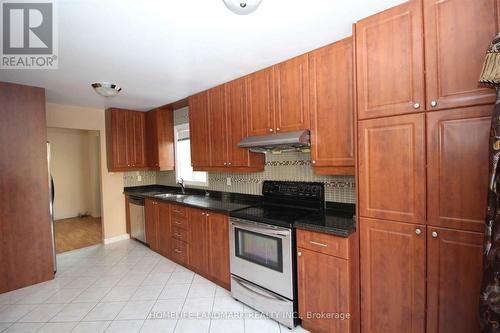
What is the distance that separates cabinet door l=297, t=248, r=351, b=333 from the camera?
1.75m

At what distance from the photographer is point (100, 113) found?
425 cm

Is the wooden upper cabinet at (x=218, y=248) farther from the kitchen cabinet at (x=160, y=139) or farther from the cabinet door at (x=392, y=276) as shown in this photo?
the kitchen cabinet at (x=160, y=139)

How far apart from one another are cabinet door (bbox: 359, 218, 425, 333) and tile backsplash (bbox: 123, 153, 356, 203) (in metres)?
0.64

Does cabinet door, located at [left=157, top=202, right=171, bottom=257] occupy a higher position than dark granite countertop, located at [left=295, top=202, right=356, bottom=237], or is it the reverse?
dark granite countertop, located at [left=295, top=202, right=356, bottom=237]

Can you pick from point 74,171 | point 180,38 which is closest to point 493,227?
point 180,38

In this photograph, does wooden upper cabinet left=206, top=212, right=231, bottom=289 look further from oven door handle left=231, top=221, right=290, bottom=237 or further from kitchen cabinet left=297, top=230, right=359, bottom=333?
kitchen cabinet left=297, top=230, right=359, bottom=333

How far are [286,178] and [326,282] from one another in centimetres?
121

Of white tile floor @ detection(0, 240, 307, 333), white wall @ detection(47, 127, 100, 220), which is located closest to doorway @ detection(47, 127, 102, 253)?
white wall @ detection(47, 127, 100, 220)

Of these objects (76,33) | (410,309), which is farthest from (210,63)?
(410,309)

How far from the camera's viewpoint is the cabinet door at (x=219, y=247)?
265 centimetres

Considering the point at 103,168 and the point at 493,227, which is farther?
the point at 103,168

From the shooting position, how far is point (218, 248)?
2.73 metres

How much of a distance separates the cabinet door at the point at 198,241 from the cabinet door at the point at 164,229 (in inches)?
22.7

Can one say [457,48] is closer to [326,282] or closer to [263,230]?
[326,282]
